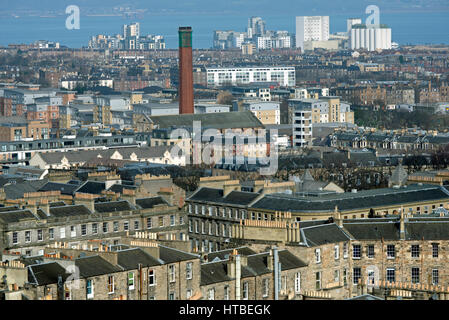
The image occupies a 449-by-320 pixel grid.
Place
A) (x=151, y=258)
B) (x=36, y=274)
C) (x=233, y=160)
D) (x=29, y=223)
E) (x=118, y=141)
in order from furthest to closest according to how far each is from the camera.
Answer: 1. (x=118, y=141)
2. (x=233, y=160)
3. (x=29, y=223)
4. (x=151, y=258)
5. (x=36, y=274)

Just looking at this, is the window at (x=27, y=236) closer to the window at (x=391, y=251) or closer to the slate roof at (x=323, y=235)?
the slate roof at (x=323, y=235)

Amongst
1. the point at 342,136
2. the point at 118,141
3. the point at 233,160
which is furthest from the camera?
the point at 342,136

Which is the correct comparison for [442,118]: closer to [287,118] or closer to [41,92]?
[287,118]

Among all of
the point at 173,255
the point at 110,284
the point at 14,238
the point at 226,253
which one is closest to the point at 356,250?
the point at 226,253

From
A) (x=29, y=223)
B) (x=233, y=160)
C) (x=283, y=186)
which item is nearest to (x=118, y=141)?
(x=233, y=160)

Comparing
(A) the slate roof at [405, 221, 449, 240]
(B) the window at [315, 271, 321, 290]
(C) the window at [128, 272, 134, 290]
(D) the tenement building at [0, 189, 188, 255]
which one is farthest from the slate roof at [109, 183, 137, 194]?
(C) the window at [128, 272, 134, 290]

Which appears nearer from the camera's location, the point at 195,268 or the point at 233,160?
the point at 195,268

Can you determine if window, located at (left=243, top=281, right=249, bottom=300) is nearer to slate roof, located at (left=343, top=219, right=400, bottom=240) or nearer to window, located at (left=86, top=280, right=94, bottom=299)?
window, located at (left=86, top=280, right=94, bottom=299)

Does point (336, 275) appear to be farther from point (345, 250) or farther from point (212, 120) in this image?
point (212, 120)
